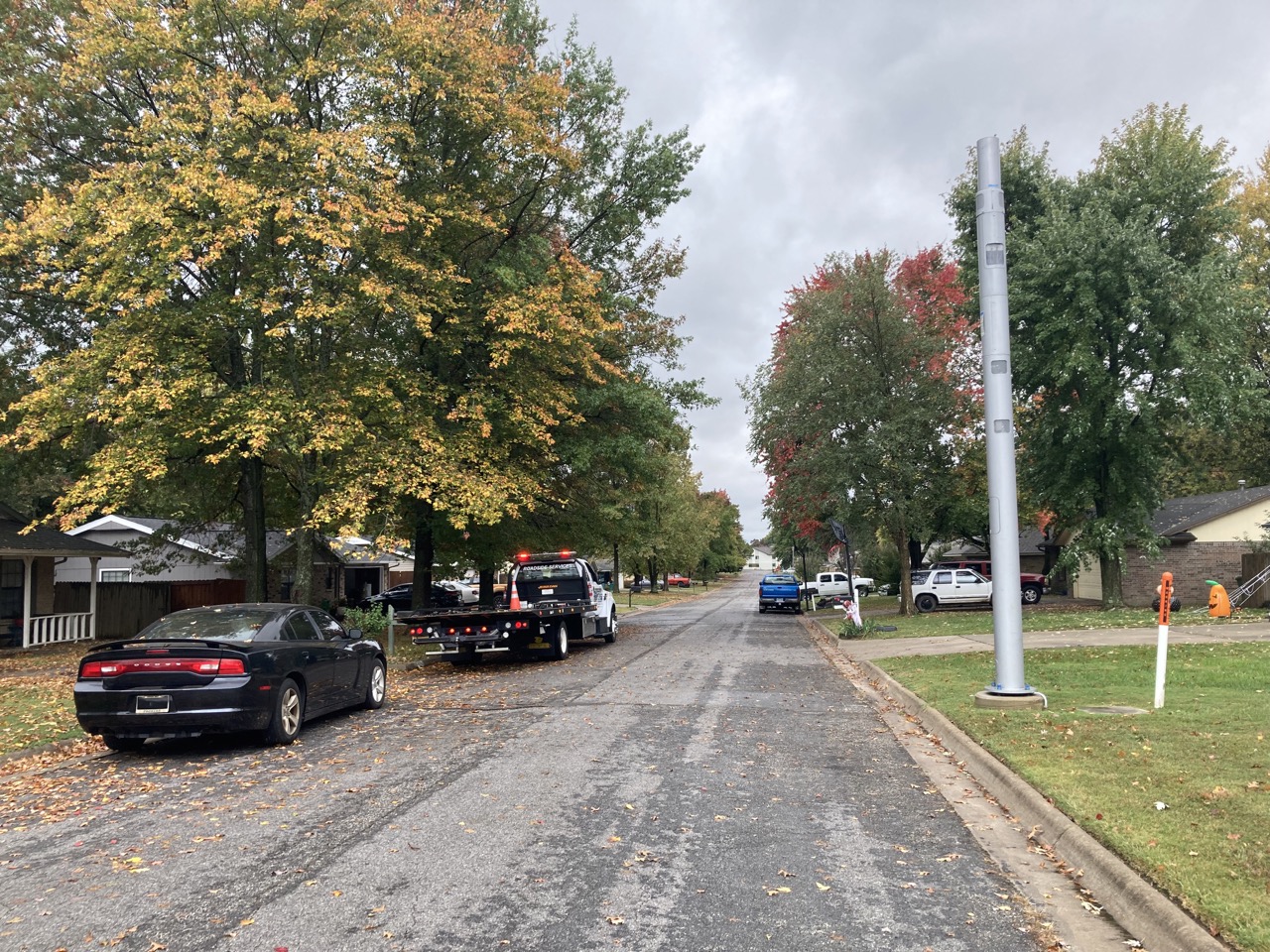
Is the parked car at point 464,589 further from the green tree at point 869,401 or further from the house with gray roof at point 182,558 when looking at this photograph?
the green tree at point 869,401

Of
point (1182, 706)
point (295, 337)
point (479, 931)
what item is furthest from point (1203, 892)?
point (295, 337)

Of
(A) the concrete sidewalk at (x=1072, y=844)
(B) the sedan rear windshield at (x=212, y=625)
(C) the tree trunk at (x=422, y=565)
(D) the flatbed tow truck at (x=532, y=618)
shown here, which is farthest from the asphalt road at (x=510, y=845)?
(C) the tree trunk at (x=422, y=565)

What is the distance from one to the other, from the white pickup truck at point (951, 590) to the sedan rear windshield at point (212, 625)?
1106 inches

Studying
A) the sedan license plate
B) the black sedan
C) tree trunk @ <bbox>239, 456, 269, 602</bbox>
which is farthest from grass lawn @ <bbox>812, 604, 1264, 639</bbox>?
the sedan license plate

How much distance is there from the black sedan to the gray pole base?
7746 mm

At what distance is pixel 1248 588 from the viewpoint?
27.1 metres

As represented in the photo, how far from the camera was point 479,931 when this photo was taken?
14.5 feet

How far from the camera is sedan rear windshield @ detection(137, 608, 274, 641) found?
31.2 ft

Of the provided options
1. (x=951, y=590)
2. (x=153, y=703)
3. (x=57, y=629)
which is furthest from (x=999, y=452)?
(x=951, y=590)

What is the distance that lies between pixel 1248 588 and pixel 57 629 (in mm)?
33971

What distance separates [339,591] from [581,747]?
36940 mm

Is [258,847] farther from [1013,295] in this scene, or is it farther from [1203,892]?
[1013,295]

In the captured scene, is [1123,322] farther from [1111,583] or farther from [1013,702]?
[1013,702]

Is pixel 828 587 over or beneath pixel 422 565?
beneath
